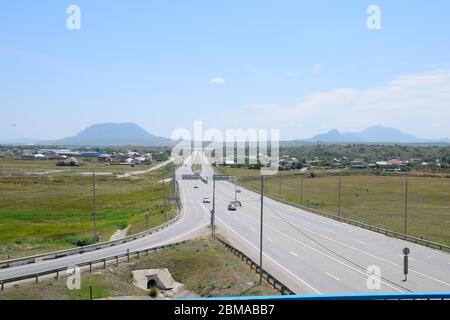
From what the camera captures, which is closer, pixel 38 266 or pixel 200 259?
pixel 38 266

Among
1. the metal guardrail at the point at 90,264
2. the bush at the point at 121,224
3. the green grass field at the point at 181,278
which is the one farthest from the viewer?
the bush at the point at 121,224

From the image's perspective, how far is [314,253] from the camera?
34750mm

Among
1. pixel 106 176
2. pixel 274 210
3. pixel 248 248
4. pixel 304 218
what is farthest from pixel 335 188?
pixel 248 248

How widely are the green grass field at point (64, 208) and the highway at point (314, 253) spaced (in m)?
7.58

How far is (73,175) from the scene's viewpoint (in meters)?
134

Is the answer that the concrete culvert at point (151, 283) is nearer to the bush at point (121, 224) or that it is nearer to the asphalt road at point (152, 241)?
the asphalt road at point (152, 241)

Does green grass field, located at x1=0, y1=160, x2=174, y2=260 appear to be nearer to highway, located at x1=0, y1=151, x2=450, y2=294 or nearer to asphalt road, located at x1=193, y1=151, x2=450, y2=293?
highway, located at x1=0, y1=151, x2=450, y2=294

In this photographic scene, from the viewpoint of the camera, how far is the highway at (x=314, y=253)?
26000mm

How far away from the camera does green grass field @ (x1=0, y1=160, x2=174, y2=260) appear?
47791 millimetres

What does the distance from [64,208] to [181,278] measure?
4847 centimetres

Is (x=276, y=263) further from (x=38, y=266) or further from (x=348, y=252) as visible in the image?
(x=38, y=266)

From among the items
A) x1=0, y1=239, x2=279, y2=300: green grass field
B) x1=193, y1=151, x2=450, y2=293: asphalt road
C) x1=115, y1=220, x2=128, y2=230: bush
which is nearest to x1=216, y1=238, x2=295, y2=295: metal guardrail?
x1=0, y1=239, x2=279, y2=300: green grass field

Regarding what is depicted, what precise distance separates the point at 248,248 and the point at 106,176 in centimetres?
9649

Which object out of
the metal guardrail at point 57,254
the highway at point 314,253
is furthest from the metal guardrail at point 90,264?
the metal guardrail at point 57,254
